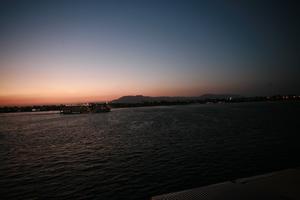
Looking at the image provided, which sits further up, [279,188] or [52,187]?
[279,188]

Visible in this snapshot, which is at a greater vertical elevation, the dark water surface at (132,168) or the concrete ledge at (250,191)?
the concrete ledge at (250,191)

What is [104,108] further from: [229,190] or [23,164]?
[229,190]

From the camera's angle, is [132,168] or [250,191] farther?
[132,168]

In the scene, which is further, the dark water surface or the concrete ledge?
the dark water surface

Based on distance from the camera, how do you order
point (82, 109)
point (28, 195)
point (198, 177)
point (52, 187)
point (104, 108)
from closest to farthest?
point (28, 195)
point (52, 187)
point (198, 177)
point (82, 109)
point (104, 108)

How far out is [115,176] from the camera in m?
15.5

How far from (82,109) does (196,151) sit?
14806 cm

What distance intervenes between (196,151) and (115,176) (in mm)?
10175

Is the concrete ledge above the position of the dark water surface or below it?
above

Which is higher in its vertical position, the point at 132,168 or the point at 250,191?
the point at 250,191

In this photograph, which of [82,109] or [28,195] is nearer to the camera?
[28,195]

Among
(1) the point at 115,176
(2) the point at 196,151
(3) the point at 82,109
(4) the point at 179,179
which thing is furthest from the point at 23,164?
(3) the point at 82,109

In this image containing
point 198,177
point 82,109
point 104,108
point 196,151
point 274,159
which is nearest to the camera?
point 198,177

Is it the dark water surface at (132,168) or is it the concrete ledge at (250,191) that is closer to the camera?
the concrete ledge at (250,191)
